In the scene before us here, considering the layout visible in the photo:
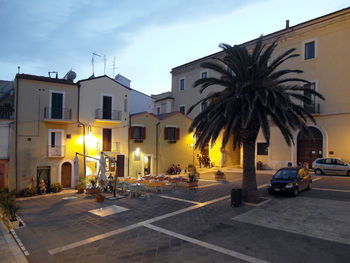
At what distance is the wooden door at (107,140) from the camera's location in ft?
74.9

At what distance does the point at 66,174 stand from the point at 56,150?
2232 millimetres

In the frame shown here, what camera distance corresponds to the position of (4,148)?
18.0m

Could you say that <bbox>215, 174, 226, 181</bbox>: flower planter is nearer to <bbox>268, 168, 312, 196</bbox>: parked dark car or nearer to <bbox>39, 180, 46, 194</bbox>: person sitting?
<bbox>268, 168, 312, 196</bbox>: parked dark car

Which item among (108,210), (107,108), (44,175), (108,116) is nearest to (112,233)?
(108,210)

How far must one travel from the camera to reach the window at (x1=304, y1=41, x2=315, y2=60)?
83.9 ft

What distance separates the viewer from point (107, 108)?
2322 centimetres

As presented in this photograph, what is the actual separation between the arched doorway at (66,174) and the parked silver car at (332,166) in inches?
879

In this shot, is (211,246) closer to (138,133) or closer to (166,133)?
(138,133)

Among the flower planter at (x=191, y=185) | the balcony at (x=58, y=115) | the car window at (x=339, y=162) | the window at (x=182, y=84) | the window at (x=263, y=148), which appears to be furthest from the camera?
the window at (x=182, y=84)

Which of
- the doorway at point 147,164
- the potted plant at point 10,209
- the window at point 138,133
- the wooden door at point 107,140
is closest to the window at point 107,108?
the wooden door at point 107,140

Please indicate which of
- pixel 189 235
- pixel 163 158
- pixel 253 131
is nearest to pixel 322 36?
pixel 253 131

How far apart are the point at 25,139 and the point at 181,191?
12.5 m

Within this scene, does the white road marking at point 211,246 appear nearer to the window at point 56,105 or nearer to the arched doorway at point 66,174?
the arched doorway at point 66,174

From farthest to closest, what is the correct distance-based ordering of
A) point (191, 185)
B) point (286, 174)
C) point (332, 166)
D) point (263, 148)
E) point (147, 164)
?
point (263, 148), point (147, 164), point (332, 166), point (191, 185), point (286, 174)
